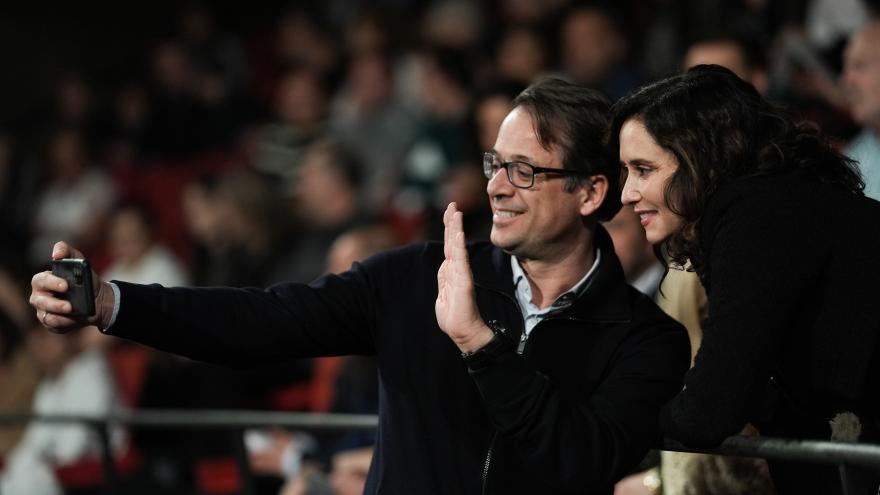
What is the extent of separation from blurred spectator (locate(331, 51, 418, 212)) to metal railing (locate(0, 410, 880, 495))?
135 inches

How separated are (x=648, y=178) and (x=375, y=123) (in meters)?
5.81

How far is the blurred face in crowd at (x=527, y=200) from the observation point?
116 inches

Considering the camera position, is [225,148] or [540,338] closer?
[540,338]

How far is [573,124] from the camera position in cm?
295

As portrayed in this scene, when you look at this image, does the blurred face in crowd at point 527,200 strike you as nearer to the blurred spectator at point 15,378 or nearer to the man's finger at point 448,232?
the man's finger at point 448,232

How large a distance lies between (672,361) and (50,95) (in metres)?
10.0

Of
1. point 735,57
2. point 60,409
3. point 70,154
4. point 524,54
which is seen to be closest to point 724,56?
point 735,57

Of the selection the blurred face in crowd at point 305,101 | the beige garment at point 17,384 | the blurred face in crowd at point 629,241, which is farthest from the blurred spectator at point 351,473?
the blurred face in crowd at point 305,101

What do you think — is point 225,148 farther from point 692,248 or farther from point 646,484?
point 692,248

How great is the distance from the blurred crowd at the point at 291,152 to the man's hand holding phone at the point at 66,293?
152 cm

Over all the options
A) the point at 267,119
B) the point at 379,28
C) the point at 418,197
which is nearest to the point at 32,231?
the point at 267,119

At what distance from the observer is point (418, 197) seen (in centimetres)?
731

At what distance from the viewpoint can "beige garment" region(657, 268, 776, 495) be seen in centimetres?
309

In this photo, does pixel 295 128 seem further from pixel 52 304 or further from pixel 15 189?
pixel 52 304
